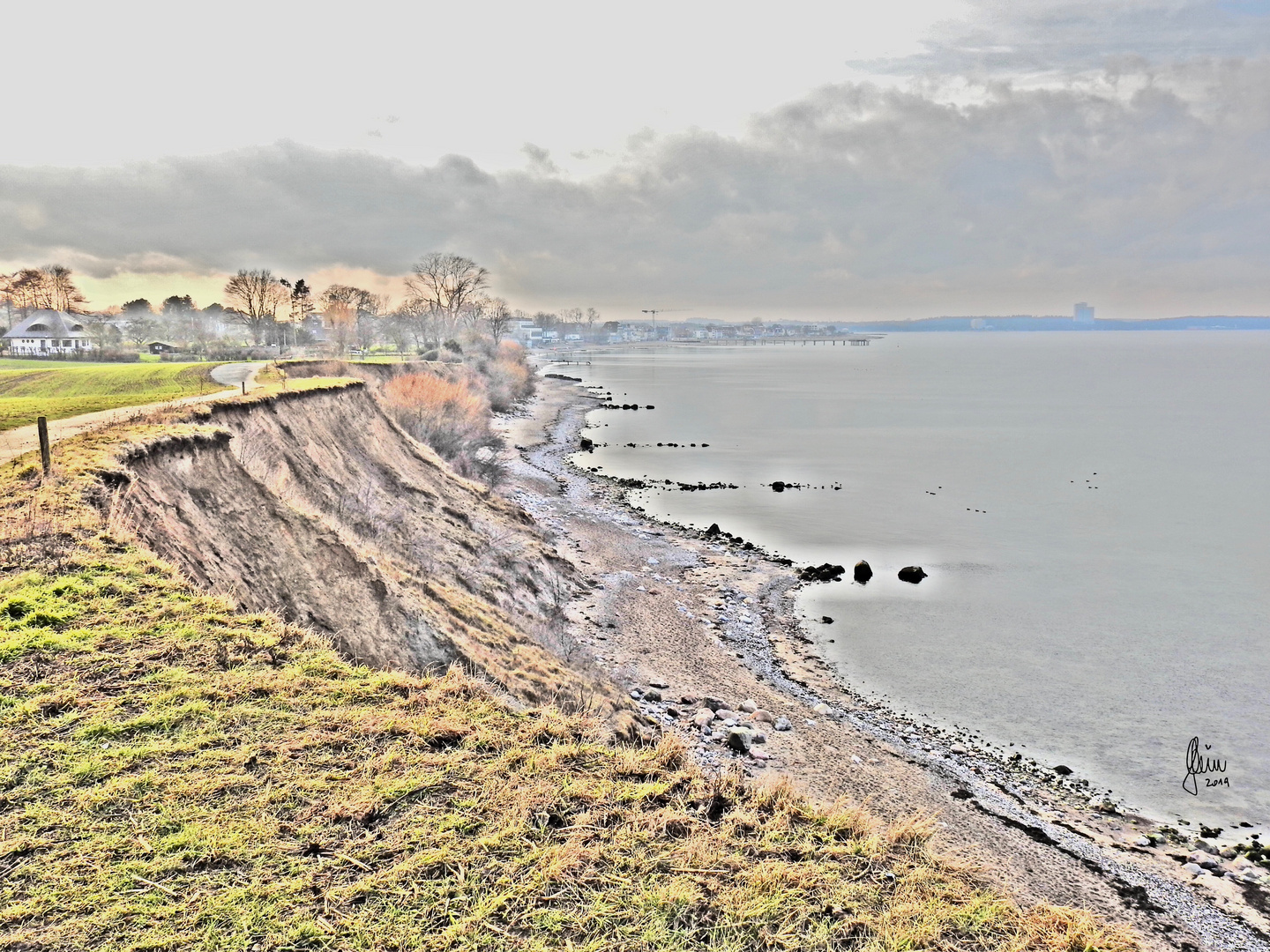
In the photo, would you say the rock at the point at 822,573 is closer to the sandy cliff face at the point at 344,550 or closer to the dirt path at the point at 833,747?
the dirt path at the point at 833,747

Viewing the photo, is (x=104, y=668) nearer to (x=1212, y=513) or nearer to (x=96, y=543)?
(x=96, y=543)

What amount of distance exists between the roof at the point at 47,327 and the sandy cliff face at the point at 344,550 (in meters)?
84.9

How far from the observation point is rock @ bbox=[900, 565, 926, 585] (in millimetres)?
26422

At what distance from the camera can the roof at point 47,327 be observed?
8631 cm

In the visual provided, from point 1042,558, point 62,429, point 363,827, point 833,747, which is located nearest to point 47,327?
point 62,429

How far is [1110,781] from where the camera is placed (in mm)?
14008

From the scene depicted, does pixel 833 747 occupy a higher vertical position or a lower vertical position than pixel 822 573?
lower

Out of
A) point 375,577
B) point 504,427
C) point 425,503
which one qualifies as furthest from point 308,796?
point 504,427

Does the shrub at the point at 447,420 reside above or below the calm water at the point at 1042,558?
above

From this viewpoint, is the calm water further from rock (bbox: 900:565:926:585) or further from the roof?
the roof

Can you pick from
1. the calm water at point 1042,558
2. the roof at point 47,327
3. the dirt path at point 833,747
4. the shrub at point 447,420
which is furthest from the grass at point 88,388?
the roof at point 47,327
